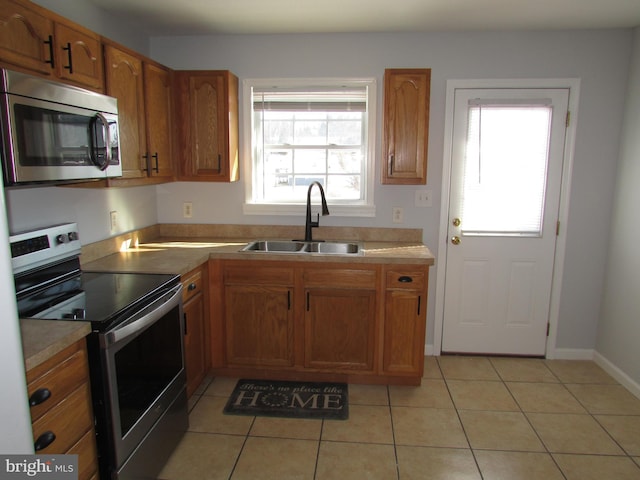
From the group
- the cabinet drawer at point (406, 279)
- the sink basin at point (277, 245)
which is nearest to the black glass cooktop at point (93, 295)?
the sink basin at point (277, 245)

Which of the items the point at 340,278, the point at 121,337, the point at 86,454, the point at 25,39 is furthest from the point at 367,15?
the point at 86,454

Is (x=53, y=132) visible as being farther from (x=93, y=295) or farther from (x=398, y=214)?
(x=398, y=214)

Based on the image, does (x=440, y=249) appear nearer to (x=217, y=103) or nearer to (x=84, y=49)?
(x=217, y=103)

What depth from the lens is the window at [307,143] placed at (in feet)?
10.7

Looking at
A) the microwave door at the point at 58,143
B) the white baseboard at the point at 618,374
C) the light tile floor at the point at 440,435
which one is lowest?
the light tile floor at the point at 440,435

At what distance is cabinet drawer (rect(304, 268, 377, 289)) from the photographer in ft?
9.03

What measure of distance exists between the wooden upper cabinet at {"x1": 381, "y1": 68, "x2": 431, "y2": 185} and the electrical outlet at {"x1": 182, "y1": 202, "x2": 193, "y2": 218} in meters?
1.50

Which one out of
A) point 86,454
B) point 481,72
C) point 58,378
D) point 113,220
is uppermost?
point 481,72

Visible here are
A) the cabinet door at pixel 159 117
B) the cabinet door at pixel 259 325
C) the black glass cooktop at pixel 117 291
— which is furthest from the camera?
the cabinet door at pixel 259 325

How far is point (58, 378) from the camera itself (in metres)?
1.44

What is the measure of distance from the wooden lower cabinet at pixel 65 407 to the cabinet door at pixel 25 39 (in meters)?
1.09

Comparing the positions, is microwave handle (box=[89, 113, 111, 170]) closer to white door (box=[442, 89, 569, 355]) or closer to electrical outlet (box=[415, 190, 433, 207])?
electrical outlet (box=[415, 190, 433, 207])

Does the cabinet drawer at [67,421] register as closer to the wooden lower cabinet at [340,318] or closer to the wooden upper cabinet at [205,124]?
the wooden lower cabinet at [340,318]

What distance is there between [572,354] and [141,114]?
3439 millimetres
